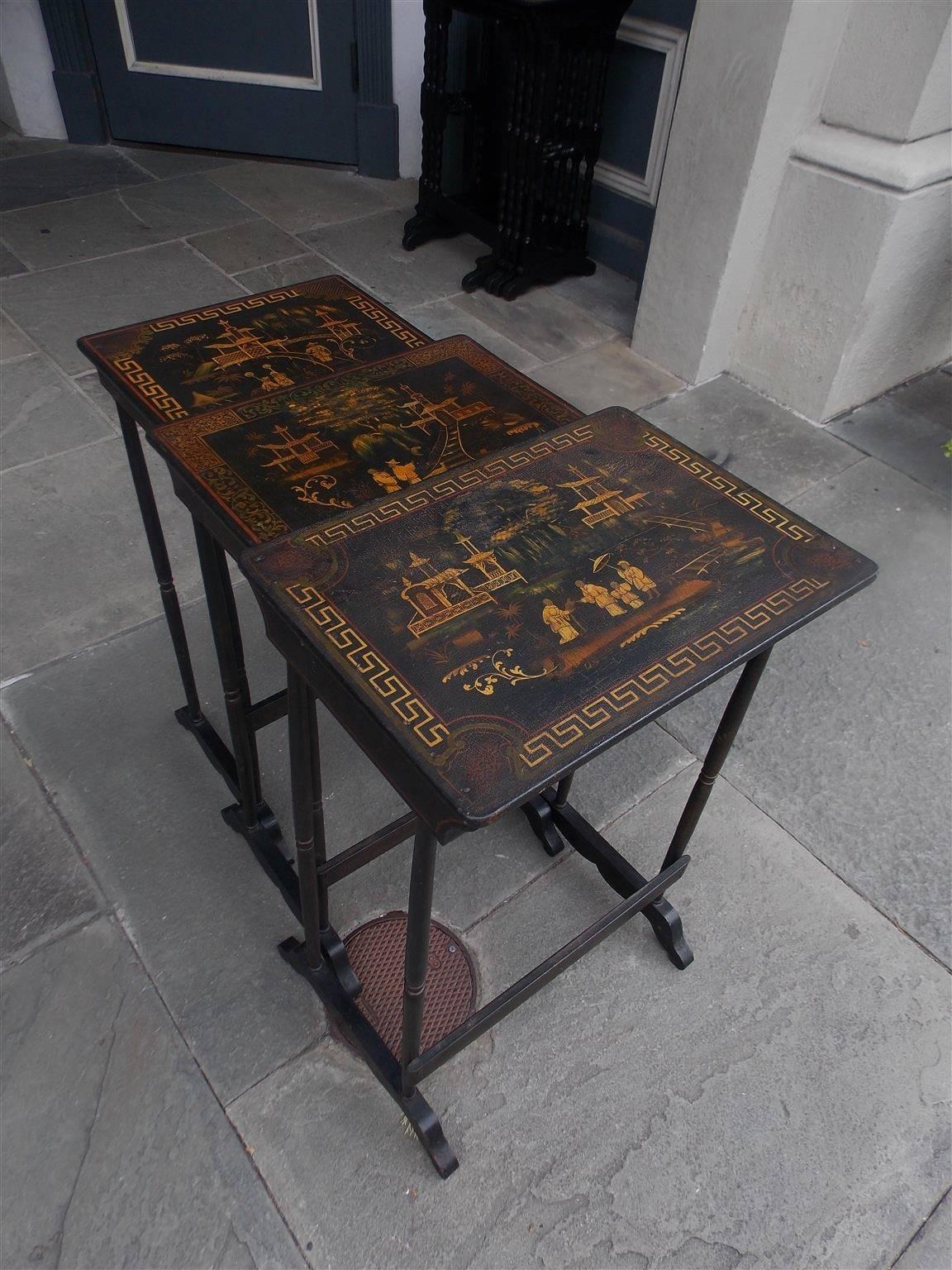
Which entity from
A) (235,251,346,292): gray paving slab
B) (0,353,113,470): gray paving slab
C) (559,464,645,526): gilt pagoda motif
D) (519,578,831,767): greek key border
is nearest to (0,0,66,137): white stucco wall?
(235,251,346,292): gray paving slab

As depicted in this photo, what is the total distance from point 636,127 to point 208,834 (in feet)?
10.6

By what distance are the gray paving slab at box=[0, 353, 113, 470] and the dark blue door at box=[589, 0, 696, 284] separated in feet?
7.23

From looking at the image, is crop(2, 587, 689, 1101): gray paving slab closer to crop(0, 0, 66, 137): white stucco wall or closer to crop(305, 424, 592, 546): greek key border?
crop(305, 424, 592, 546): greek key border

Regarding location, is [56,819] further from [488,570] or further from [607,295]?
[607,295]

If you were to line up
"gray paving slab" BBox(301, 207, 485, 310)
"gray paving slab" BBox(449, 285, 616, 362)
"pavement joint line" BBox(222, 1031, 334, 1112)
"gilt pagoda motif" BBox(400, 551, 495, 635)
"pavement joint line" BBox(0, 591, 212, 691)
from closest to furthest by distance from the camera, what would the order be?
"gilt pagoda motif" BBox(400, 551, 495, 635) < "pavement joint line" BBox(222, 1031, 334, 1112) < "pavement joint line" BBox(0, 591, 212, 691) < "gray paving slab" BBox(449, 285, 616, 362) < "gray paving slab" BBox(301, 207, 485, 310)

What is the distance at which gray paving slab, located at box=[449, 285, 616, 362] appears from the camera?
11.4 ft

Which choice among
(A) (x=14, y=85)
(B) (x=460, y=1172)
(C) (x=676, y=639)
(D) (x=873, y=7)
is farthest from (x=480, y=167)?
(B) (x=460, y=1172)

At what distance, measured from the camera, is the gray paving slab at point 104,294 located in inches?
130

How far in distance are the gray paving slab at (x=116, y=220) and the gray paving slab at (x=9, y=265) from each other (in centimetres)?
4

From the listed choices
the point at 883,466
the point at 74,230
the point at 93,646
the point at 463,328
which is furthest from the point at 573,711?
the point at 74,230

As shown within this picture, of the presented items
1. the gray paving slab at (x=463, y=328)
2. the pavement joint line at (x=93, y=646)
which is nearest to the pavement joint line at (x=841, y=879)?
the pavement joint line at (x=93, y=646)

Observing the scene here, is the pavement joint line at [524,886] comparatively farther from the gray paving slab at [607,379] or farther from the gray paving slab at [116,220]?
the gray paving slab at [116,220]

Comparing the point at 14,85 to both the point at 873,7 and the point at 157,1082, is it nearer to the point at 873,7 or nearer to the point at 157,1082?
the point at 873,7

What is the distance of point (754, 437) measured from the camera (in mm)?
3158
